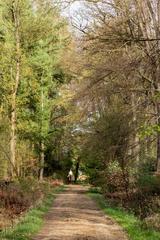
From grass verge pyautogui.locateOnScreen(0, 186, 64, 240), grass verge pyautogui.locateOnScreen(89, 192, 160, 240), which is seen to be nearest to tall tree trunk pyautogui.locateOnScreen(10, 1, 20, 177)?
grass verge pyautogui.locateOnScreen(0, 186, 64, 240)

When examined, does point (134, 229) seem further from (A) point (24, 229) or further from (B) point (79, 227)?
(A) point (24, 229)

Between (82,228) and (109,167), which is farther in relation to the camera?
(109,167)

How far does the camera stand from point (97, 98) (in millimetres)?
29906

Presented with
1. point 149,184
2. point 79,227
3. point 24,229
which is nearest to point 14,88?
point 149,184

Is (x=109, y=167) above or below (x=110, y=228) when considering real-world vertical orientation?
above

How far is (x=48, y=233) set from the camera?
46.8 ft

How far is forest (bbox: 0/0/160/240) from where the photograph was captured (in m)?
19.1

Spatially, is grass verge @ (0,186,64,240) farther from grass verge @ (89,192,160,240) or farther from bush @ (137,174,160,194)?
bush @ (137,174,160,194)

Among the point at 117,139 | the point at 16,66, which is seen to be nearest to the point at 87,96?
the point at 117,139

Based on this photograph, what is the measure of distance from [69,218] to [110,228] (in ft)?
9.91

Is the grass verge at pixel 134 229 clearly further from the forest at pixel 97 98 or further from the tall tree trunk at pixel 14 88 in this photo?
the tall tree trunk at pixel 14 88

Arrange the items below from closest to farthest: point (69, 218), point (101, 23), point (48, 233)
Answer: point (48, 233) → point (69, 218) → point (101, 23)

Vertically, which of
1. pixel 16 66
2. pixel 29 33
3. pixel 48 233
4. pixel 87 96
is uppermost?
pixel 29 33

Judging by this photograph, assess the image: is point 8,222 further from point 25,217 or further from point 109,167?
point 109,167
